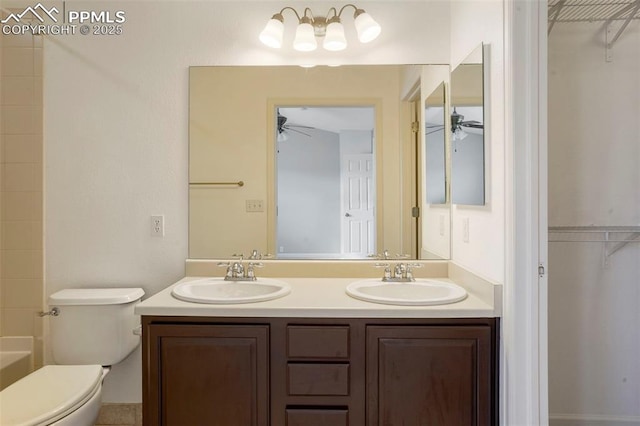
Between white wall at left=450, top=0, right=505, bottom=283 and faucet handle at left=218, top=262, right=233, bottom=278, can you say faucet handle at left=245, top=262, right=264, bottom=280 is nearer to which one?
faucet handle at left=218, top=262, right=233, bottom=278

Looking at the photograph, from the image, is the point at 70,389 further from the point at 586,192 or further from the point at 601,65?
the point at 601,65

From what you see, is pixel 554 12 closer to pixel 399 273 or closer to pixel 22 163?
pixel 399 273

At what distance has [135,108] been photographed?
1.82m

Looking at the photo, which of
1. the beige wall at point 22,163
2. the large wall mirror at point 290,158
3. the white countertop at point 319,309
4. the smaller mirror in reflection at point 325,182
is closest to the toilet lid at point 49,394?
the white countertop at point 319,309

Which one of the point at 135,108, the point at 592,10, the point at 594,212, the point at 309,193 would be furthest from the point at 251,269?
the point at 592,10

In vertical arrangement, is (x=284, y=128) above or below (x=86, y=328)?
above

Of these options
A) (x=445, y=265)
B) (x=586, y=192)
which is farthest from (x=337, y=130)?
(x=586, y=192)

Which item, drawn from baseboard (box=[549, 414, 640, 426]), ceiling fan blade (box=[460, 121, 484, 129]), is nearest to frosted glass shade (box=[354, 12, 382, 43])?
ceiling fan blade (box=[460, 121, 484, 129])

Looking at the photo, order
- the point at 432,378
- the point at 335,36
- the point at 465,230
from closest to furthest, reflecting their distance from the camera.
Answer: the point at 432,378, the point at 465,230, the point at 335,36

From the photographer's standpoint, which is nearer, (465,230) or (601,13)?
(465,230)

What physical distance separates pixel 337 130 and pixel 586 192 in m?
1.30

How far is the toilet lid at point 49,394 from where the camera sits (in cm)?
121

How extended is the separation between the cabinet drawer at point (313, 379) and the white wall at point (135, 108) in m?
0.92

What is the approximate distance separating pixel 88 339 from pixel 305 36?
1728mm
